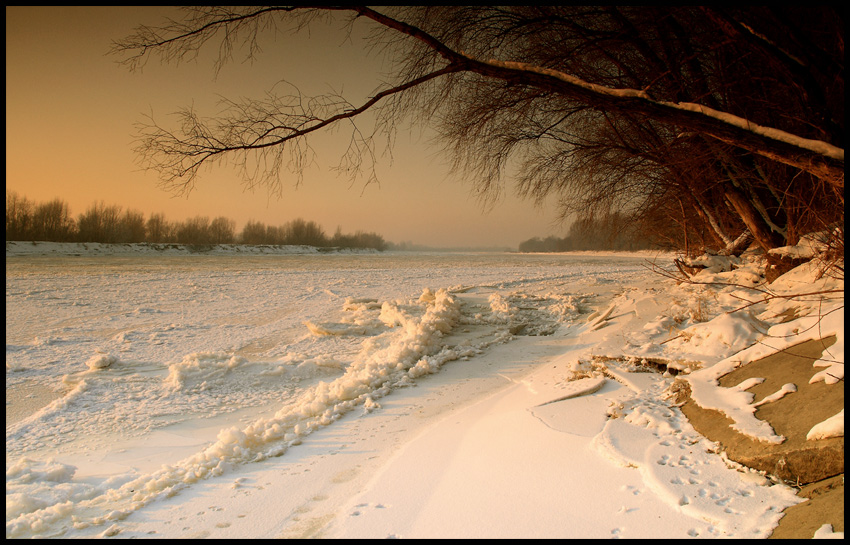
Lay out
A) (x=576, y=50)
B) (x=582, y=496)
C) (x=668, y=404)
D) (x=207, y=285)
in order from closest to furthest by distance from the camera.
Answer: (x=582, y=496) → (x=668, y=404) → (x=576, y=50) → (x=207, y=285)

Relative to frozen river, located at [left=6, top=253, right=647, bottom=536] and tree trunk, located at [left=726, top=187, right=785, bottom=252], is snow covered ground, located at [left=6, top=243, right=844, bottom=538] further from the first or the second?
tree trunk, located at [left=726, top=187, right=785, bottom=252]

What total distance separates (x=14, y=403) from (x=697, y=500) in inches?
219

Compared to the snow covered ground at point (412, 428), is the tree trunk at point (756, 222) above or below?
above

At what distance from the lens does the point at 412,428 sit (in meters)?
3.48

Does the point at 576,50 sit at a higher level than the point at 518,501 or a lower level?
higher

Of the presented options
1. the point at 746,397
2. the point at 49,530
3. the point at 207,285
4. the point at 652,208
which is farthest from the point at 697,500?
the point at 207,285

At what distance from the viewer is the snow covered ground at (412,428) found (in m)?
2.18

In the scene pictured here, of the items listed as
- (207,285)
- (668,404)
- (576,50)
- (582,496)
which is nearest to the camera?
(582,496)

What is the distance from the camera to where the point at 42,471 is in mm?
2863

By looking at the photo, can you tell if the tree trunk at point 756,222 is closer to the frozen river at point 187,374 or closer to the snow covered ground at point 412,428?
the snow covered ground at point 412,428

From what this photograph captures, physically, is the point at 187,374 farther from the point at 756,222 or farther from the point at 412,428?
the point at 756,222

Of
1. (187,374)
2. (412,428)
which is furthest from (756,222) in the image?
(187,374)

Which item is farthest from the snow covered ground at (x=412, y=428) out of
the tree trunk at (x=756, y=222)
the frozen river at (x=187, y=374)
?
the tree trunk at (x=756, y=222)

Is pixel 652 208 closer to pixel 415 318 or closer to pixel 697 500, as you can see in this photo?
pixel 415 318
